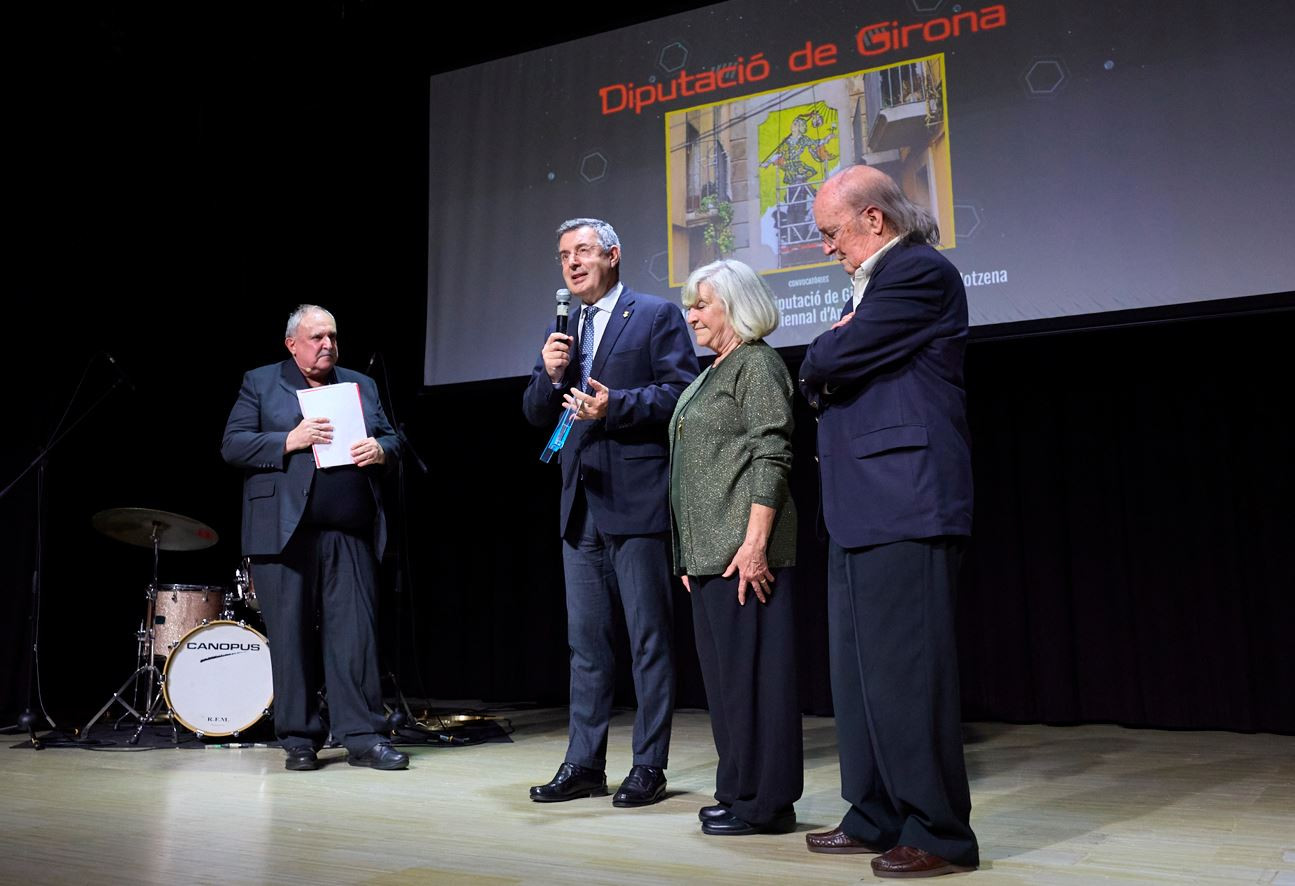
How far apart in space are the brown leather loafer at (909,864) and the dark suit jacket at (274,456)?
2132 millimetres

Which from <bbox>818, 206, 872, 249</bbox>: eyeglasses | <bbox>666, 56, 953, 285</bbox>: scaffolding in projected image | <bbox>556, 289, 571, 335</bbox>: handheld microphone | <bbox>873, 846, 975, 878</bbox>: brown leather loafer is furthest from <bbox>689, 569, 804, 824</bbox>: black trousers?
<bbox>666, 56, 953, 285</bbox>: scaffolding in projected image

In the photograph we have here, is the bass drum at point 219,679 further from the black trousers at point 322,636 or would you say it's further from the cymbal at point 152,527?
the black trousers at point 322,636

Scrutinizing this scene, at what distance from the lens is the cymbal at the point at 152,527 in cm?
433

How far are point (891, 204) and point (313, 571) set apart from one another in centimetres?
226

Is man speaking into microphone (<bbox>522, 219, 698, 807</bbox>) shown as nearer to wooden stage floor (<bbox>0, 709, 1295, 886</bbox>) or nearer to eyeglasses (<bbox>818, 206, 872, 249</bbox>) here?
wooden stage floor (<bbox>0, 709, 1295, 886</bbox>)

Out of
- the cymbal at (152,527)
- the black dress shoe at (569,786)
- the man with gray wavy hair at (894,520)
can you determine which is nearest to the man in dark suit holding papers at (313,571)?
the black dress shoe at (569,786)

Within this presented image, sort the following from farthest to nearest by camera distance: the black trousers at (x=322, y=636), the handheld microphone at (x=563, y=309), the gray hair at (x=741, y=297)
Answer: the black trousers at (x=322, y=636) → the handheld microphone at (x=563, y=309) → the gray hair at (x=741, y=297)

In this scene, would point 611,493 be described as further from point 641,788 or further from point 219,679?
point 219,679

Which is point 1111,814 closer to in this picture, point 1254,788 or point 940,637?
point 1254,788

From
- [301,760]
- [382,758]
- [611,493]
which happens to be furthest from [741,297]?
[301,760]

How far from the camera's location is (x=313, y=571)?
139 inches

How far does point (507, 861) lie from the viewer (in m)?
2.09

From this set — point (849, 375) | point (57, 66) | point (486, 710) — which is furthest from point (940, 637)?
point (57, 66)

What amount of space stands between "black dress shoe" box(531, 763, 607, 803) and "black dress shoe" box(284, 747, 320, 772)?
99 cm
